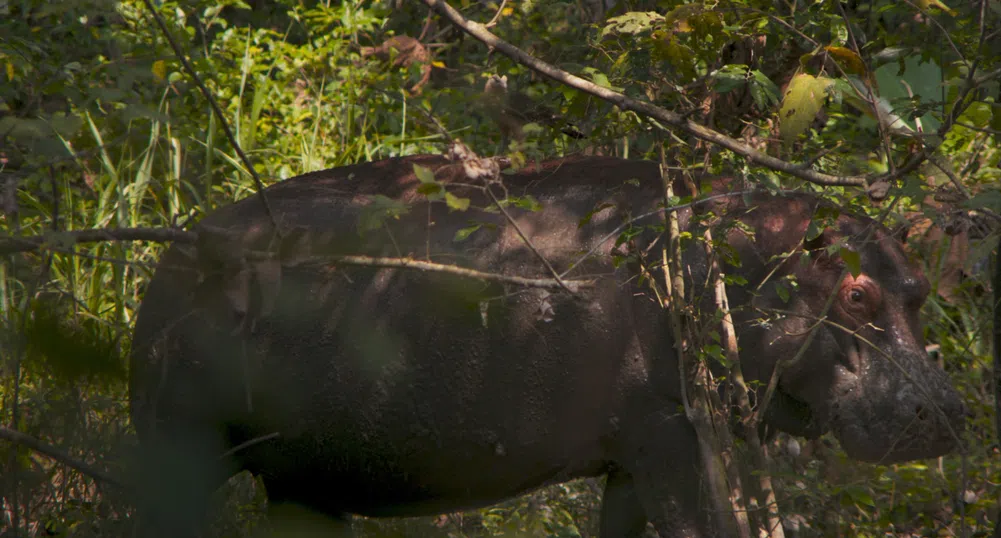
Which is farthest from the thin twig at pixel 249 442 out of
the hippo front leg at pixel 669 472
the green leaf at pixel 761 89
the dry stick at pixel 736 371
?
the green leaf at pixel 761 89

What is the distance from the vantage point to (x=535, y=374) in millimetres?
3650

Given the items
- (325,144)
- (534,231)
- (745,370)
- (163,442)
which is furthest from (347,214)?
(325,144)

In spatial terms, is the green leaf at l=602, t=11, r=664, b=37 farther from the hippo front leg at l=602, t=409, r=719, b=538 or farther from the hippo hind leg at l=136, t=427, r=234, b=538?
the hippo hind leg at l=136, t=427, r=234, b=538

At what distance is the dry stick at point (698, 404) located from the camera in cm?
353

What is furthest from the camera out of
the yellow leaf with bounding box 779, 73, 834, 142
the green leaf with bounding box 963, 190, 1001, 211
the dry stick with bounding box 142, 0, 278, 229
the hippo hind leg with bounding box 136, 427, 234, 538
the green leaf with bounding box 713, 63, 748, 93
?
the hippo hind leg with bounding box 136, 427, 234, 538

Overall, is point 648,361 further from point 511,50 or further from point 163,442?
point 163,442

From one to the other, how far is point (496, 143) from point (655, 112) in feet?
12.9

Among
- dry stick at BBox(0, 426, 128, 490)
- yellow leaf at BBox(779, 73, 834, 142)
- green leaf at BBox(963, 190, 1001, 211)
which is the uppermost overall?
yellow leaf at BBox(779, 73, 834, 142)

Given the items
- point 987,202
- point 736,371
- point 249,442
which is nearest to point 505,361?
point 736,371

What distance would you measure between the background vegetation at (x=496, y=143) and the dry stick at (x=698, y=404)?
25 cm

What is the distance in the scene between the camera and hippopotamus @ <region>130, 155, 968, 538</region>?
3605mm

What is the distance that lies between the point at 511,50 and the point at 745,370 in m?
1.50

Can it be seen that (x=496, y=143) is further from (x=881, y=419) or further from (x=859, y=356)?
(x=881, y=419)

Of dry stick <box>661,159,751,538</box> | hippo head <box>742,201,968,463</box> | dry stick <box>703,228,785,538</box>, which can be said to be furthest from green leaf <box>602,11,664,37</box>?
hippo head <box>742,201,968,463</box>
